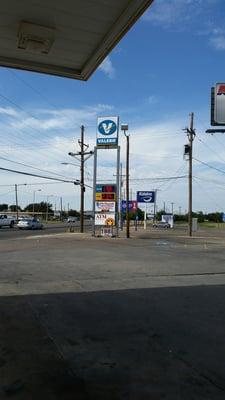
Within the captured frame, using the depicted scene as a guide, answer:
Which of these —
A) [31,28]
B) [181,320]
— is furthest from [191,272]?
[31,28]

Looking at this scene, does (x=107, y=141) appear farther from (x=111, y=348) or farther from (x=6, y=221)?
(x=111, y=348)

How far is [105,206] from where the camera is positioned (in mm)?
42562

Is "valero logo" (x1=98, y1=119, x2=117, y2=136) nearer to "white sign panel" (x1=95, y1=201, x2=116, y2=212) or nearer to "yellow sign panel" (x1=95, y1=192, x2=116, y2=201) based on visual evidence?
"yellow sign panel" (x1=95, y1=192, x2=116, y2=201)

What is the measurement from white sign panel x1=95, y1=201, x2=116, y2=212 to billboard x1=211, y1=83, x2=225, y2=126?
11.7 m

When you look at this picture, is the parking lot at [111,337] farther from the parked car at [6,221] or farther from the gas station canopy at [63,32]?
the parked car at [6,221]

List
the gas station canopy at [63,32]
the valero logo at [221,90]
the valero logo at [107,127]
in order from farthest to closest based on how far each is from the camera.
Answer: the valero logo at [107,127]
the valero logo at [221,90]
the gas station canopy at [63,32]

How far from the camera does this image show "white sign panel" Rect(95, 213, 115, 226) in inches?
1667

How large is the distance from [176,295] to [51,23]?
7263 millimetres

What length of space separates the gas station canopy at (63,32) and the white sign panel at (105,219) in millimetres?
35221

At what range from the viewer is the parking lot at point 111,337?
532 cm

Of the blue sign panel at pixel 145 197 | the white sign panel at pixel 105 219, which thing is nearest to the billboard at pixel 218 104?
the white sign panel at pixel 105 219

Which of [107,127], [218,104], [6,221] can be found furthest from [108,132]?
[6,221]

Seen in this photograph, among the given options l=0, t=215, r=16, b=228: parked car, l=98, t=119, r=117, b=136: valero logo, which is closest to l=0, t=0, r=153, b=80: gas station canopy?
l=98, t=119, r=117, b=136: valero logo

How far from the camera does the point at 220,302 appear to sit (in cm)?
1043
